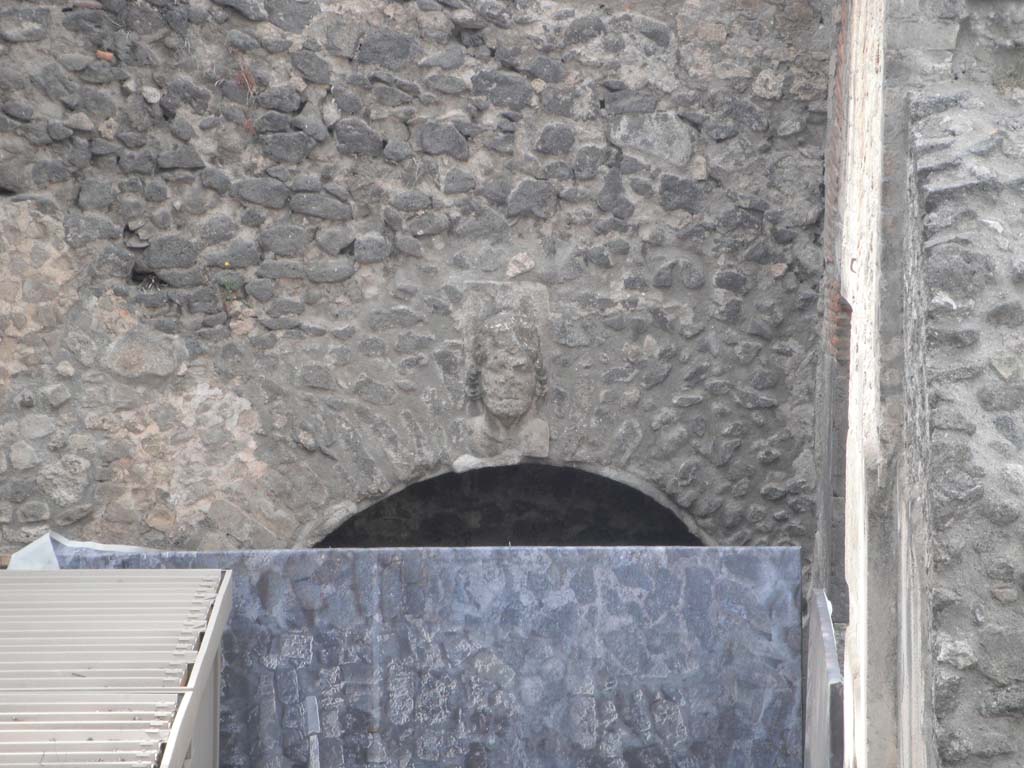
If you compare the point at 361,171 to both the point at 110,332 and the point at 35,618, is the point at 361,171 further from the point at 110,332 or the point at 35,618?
the point at 35,618

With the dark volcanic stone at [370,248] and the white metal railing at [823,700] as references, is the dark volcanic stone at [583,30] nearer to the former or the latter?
the dark volcanic stone at [370,248]

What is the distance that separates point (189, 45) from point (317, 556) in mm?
2234

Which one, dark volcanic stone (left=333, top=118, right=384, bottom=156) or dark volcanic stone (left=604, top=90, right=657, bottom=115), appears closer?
dark volcanic stone (left=333, top=118, right=384, bottom=156)

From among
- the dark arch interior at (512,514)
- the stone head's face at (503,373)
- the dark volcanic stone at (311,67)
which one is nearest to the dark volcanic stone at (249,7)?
the dark volcanic stone at (311,67)

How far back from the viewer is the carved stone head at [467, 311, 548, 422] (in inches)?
231

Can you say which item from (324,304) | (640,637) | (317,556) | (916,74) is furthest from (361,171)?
(916,74)

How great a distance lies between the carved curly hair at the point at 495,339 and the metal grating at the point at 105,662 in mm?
1804

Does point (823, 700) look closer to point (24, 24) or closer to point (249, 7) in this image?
point (249, 7)

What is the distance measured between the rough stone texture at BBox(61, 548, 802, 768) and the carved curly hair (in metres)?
1.47

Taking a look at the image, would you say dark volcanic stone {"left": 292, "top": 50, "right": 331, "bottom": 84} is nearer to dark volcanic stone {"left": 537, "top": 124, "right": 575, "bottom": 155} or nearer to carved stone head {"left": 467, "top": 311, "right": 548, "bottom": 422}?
dark volcanic stone {"left": 537, "top": 124, "right": 575, "bottom": 155}

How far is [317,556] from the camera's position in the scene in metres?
4.54

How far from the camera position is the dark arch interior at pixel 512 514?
7.93 metres

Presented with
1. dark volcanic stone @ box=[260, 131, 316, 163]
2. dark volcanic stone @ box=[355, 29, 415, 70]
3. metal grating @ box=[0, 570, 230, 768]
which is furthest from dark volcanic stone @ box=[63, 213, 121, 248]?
metal grating @ box=[0, 570, 230, 768]

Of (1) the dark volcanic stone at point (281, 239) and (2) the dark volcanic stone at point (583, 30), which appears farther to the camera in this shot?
(2) the dark volcanic stone at point (583, 30)
